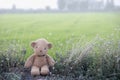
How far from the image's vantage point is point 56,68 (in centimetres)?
397

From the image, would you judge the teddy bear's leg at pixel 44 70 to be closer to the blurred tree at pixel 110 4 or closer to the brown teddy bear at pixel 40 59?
the brown teddy bear at pixel 40 59

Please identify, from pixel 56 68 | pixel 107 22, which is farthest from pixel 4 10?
pixel 107 22

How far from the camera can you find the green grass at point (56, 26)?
538 cm

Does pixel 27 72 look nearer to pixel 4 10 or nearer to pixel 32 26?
pixel 4 10

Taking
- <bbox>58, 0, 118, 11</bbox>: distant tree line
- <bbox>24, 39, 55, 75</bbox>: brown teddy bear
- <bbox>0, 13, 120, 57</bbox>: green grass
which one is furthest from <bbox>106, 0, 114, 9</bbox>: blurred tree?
<bbox>24, 39, 55, 75</bbox>: brown teddy bear

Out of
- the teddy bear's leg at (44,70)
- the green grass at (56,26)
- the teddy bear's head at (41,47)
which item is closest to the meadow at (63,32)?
the green grass at (56,26)

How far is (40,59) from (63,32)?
2.40 m

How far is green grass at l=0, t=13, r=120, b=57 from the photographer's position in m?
5.38

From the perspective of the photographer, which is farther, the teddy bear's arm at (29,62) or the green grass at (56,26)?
the green grass at (56,26)

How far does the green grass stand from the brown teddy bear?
707 mm

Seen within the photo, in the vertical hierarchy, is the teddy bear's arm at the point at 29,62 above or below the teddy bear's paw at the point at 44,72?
above

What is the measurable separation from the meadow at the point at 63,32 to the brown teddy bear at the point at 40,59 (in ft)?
0.47

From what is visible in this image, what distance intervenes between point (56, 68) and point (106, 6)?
5.89 ft

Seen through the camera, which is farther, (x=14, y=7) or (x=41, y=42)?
(x=14, y=7)
